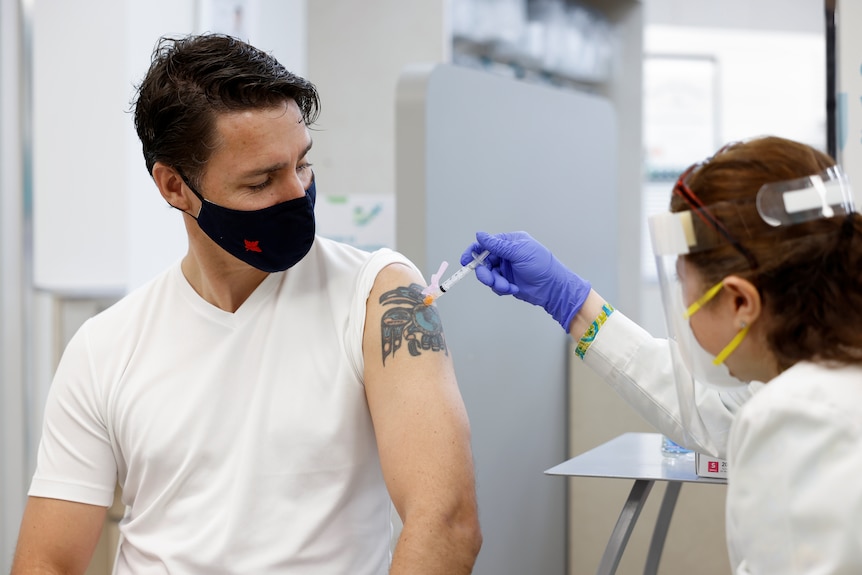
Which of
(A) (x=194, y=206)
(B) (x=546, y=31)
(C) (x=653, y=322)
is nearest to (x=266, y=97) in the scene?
(A) (x=194, y=206)

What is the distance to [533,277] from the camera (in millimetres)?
1653

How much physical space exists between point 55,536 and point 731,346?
1020mm

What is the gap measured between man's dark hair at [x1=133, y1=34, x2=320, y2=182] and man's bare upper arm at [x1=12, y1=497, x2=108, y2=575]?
1.76 ft

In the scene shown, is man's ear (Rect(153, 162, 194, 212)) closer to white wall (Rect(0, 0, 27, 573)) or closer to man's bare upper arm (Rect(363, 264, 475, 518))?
man's bare upper arm (Rect(363, 264, 475, 518))

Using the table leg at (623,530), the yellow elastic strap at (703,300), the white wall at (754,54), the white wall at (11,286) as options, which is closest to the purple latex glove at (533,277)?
the table leg at (623,530)

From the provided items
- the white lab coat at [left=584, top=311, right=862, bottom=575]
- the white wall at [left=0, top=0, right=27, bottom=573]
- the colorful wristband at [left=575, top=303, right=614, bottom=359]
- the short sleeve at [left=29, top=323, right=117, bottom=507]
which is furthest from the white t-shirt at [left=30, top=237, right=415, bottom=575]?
the white wall at [left=0, top=0, right=27, bottom=573]

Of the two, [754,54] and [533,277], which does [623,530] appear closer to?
[533,277]

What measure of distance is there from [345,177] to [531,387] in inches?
46.0

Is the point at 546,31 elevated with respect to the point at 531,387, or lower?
elevated

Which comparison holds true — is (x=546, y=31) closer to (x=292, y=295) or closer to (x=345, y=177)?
(x=345, y=177)

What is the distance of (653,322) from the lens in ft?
19.8

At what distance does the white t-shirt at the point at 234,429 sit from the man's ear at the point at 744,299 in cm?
57

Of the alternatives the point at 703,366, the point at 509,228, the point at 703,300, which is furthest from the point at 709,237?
the point at 509,228

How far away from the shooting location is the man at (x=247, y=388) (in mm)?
1396
